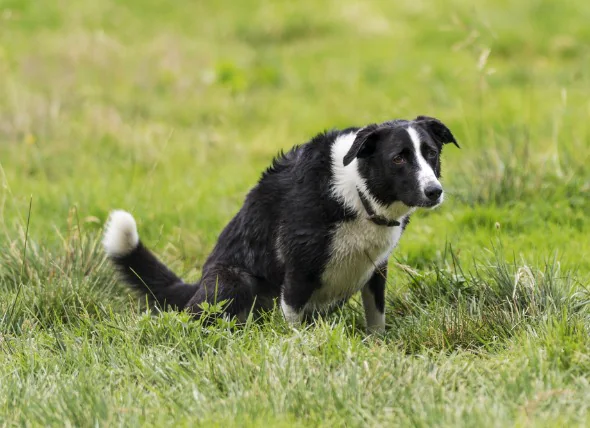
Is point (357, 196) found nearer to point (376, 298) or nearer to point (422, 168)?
point (422, 168)

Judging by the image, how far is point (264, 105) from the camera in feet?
34.8

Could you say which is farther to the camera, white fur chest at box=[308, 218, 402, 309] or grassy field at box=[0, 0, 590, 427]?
white fur chest at box=[308, 218, 402, 309]

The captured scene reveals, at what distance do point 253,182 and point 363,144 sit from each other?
11.5ft

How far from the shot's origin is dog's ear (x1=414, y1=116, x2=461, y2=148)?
4590mm

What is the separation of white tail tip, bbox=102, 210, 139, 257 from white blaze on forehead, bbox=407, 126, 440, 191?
167 centimetres

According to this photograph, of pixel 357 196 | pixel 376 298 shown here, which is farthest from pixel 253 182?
pixel 357 196

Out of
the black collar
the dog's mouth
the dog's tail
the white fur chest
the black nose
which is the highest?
the black nose

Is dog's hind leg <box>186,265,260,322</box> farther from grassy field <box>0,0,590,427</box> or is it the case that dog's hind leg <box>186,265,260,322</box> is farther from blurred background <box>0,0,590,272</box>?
blurred background <box>0,0,590,272</box>

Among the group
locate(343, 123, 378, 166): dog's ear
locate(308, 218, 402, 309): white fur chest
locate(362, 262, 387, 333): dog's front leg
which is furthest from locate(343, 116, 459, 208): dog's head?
locate(362, 262, 387, 333): dog's front leg

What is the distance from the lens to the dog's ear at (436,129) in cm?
459

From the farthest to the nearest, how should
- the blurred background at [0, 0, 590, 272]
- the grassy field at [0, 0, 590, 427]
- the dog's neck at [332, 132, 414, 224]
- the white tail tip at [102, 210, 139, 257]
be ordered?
the blurred background at [0, 0, 590, 272]
the white tail tip at [102, 210, 139, 257]
the dog's neck at [332, 132, 414, 224]
the grassy field at [0, 0, 590, 427]

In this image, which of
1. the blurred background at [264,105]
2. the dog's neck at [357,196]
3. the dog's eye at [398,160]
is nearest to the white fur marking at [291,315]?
the dog's neck at [357,196]

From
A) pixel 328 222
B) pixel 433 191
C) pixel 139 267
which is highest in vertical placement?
pixel 433 191

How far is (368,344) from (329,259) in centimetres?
47
